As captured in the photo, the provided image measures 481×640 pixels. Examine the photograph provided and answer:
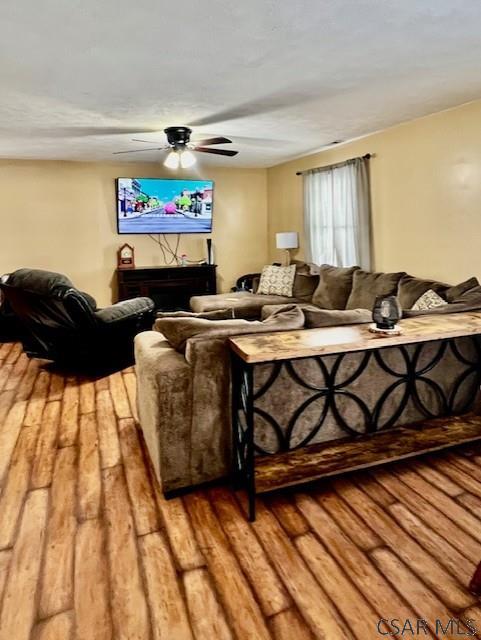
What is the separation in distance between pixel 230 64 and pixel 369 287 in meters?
2.70

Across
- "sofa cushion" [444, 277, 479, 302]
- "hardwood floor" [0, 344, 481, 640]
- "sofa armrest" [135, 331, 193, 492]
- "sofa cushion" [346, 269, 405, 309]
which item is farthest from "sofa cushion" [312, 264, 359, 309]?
"sofa armrest" [135, 331, 193, 492]

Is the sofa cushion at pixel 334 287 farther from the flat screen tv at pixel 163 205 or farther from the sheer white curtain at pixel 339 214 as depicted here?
the flat screen tv at pixel 163 205

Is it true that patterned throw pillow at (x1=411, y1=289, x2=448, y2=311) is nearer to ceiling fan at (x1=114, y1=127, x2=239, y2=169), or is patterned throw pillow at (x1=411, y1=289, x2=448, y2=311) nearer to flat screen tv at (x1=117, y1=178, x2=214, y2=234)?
ceiling fan at (x1=114, y1=127, x2=239, y2=169)

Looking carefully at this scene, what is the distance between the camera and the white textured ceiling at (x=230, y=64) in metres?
1.94

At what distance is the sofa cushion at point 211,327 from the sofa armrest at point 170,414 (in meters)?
0.12

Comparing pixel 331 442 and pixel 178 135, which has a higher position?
pixel 178 135

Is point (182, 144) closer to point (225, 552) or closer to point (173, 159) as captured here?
point (173, 159)

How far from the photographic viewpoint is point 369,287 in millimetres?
4531

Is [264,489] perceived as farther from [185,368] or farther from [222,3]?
[222,3]

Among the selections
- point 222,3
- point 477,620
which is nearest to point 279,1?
point 222,3

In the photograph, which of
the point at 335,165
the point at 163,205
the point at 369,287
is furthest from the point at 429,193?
the point at 163,205

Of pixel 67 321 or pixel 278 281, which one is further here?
pixel 278 281

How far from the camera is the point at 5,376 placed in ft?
14.4

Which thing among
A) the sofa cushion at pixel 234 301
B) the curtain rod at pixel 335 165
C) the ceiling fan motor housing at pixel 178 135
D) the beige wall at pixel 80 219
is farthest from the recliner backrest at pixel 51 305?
the curtain rod at pixel 335 165
